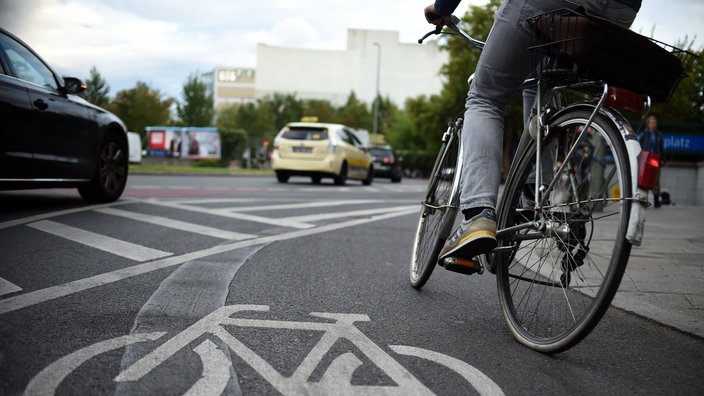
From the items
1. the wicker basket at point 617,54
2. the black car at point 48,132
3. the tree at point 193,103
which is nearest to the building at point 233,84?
the tree at point 193,103

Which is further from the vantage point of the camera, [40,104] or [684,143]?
[684,143]

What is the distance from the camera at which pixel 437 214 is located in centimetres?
389

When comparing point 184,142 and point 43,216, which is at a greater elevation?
point 184,142

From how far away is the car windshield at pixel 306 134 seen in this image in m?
18.6

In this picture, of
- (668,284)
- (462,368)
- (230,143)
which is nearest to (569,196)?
(462,368)

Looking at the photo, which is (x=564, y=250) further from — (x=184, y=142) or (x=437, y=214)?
(x=184, y=142)

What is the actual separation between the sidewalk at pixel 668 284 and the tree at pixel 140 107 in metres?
46.1

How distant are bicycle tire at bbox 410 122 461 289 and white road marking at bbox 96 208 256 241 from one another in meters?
2.00

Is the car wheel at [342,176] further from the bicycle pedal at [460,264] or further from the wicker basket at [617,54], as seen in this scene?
the wicker basket at [617,54]

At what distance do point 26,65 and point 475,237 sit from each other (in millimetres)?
5232

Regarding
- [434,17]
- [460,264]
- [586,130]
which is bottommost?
[460,264]

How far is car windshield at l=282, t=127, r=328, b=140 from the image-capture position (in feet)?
61.2

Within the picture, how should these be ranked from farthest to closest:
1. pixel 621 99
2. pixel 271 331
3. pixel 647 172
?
pixel 271 331 < pixel 621 99 < pixel 647 172

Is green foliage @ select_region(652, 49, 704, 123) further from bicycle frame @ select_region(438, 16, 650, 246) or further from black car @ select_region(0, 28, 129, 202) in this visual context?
bicycle frame @ select_region(438, 16, 650, 246)
